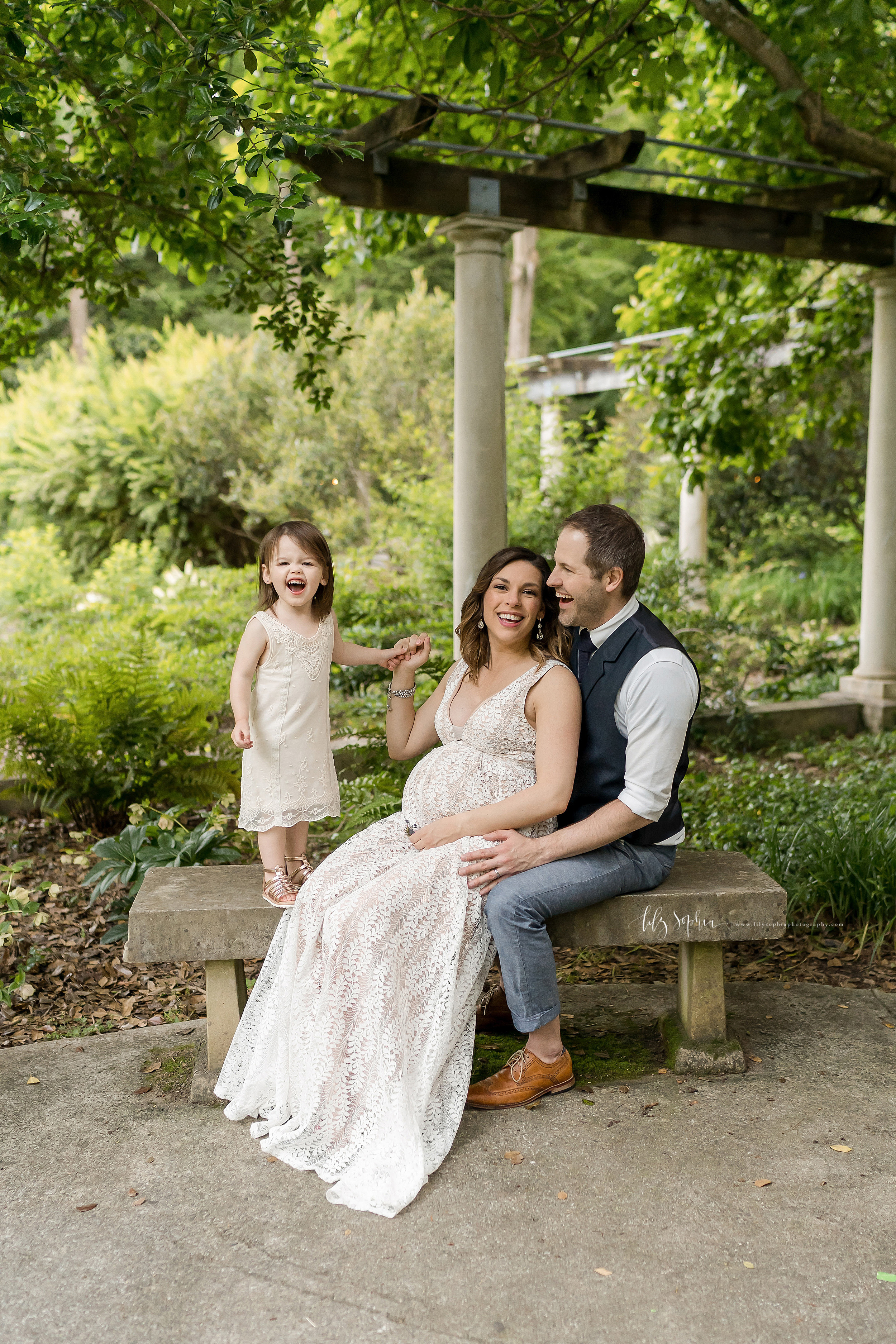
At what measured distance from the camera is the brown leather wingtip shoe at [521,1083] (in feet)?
10.1

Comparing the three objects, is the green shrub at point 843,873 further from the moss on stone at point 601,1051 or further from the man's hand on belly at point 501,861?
the man's hand on belly at point 501,861

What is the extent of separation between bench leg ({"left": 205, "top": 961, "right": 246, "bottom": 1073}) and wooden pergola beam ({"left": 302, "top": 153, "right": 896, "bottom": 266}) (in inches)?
137

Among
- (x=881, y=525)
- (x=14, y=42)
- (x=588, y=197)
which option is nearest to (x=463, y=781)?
(x=14, y=42)

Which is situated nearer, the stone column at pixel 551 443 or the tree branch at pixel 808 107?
the tree branch at pixel 808 107

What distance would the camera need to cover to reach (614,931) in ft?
10.2

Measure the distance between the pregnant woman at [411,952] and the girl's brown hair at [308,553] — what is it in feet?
1.46

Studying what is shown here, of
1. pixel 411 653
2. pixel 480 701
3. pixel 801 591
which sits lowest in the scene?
pixel 480 701

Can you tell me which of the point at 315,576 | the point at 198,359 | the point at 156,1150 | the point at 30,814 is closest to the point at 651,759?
the point at 315,576

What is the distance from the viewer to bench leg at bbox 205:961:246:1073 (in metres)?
3.21

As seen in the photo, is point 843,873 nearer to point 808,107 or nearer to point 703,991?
point 703,991

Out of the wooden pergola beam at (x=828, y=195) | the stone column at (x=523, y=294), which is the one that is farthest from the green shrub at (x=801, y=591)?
the stone column at (x=523, y=294)

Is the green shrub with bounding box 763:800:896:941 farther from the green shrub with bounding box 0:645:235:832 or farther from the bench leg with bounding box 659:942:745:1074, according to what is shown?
the green shrub with bounding box 0:645:235:832

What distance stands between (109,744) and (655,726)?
9.49 feet

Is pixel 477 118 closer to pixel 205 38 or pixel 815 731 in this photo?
pixel 205 38
